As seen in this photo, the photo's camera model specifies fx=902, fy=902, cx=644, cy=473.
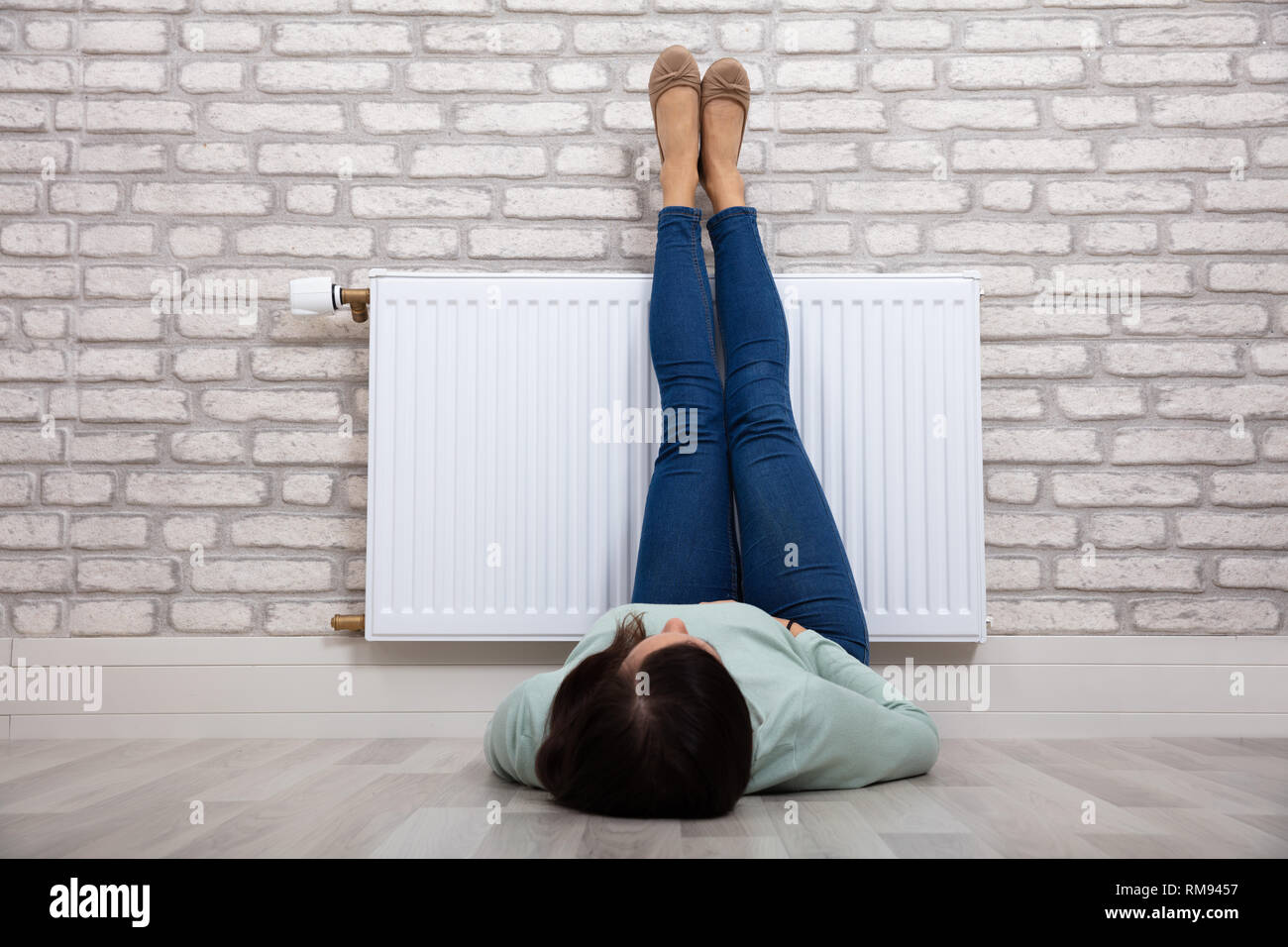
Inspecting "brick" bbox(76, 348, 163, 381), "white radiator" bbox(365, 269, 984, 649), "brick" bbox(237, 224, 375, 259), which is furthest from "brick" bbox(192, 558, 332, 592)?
"brick" bbox(237, 224, 375, 259)

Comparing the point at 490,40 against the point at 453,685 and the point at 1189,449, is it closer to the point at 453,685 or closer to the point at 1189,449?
the point at 453,685

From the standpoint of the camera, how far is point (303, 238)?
1.70 meters

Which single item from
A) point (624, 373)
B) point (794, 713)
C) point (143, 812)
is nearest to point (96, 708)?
point (143, 812)

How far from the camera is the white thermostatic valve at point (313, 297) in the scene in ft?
5.32

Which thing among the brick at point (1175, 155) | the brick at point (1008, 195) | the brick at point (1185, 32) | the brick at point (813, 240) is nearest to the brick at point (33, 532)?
the brick at point (813, 240)

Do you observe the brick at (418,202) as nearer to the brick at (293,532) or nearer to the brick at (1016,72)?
the brick at (293,532)

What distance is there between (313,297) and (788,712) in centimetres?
112

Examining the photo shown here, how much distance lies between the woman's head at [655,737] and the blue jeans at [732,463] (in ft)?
1.40

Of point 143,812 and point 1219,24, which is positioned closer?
point 143,812

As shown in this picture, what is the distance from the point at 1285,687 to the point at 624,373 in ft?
4.37

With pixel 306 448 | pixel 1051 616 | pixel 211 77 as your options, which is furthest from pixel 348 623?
pixel 1051 616

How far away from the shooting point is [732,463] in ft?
4.99
